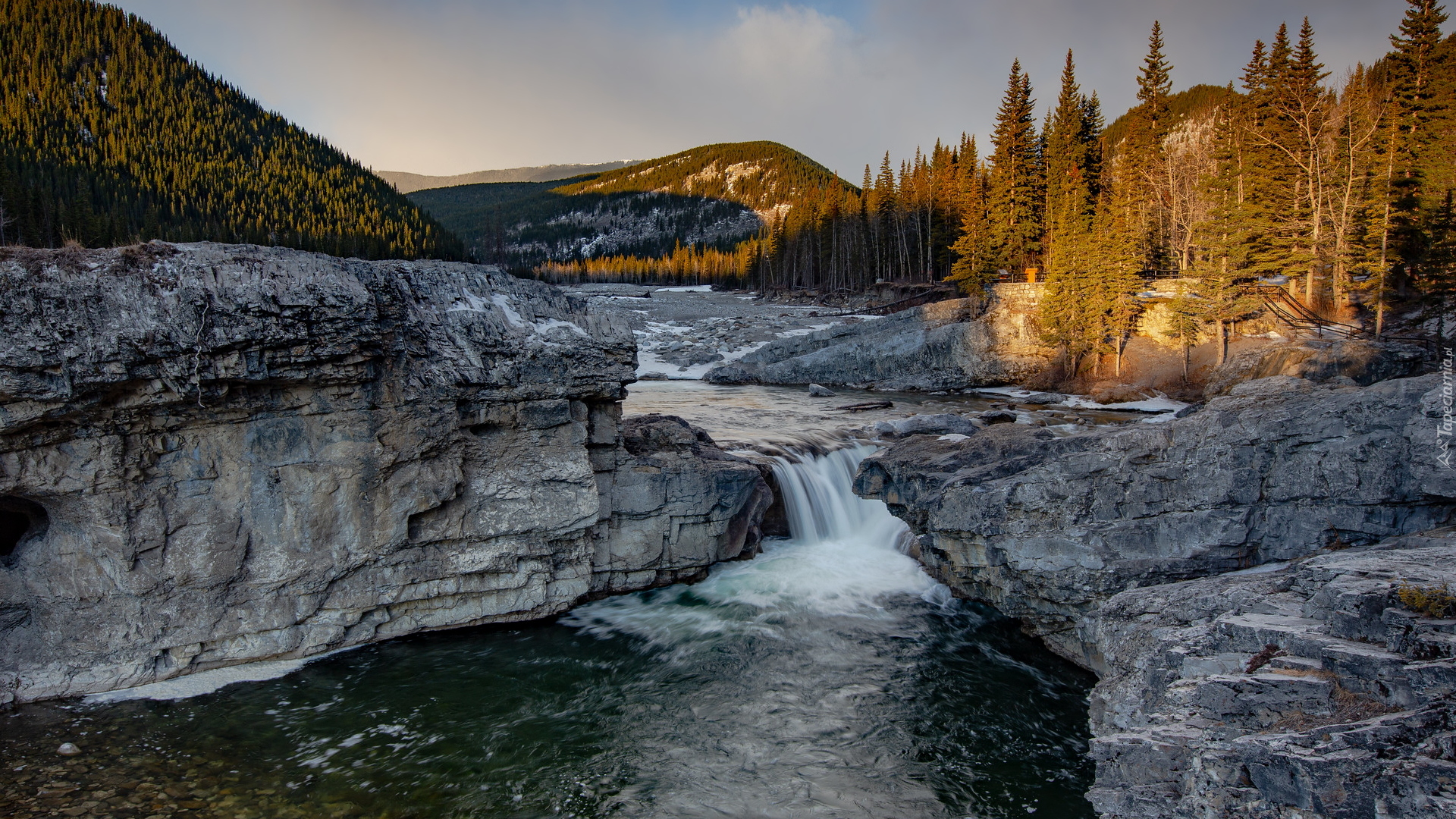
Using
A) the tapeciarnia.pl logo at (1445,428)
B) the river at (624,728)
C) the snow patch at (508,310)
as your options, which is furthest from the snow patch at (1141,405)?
the snow patch at (508,310)

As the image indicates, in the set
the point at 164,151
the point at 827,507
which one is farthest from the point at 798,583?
the point at 164,151

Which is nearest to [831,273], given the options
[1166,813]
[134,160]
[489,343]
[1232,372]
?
[1232,372]

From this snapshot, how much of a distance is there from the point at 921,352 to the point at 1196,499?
2848 cm

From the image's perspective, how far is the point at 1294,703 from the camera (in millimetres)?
5184

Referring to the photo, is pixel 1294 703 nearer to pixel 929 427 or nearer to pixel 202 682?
pixel 202 682

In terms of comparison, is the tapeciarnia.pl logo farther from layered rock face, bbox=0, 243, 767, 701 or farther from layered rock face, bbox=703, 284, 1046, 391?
layered rock face, bbox=703, 284, 1046, 391

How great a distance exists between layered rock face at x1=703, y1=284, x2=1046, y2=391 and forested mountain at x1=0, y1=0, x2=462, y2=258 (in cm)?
7931

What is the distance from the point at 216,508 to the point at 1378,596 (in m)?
13.7

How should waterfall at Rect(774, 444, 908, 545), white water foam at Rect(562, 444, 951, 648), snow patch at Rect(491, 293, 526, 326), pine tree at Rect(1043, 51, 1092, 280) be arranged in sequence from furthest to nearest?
pine tree at Rect(1043, 51, 1092, 280) < waterfall at Rect(774, 444, 908, 545) < white water foam at Rect(562, 444, 951, 648) < snow patch at Rect(491, 293, 526, 326)

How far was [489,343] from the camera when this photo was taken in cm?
1155

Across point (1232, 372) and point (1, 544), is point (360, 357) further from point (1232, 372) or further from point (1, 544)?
point (1232, 372)

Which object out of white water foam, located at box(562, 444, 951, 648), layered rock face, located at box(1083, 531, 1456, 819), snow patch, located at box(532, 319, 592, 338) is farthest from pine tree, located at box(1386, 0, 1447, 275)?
snow patch, located at box(532, 319, 592, 338)

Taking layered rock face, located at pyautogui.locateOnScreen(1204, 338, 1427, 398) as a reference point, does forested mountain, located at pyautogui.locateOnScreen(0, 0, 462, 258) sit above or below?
above

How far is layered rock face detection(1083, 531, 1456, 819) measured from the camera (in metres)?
4.23
